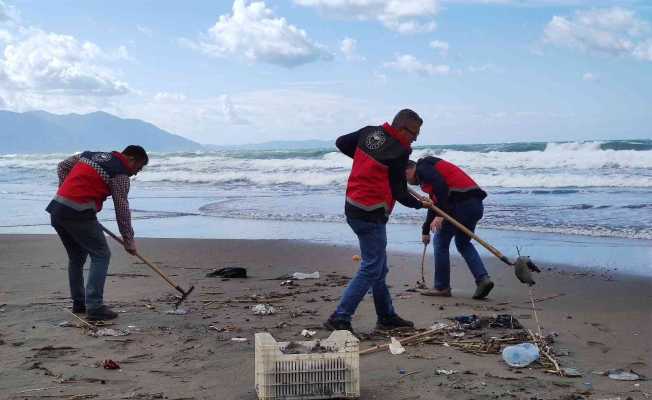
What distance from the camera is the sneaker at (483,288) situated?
6.60 metres

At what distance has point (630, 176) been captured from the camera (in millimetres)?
20953

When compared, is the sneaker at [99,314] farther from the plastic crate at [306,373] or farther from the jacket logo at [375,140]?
the jacket logo at [375,140]

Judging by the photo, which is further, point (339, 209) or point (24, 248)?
point (339, 209)

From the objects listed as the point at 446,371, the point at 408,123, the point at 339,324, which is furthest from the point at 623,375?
the point at 408,123

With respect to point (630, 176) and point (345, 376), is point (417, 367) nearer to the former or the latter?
point (345, 376)

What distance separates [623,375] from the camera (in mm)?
4207

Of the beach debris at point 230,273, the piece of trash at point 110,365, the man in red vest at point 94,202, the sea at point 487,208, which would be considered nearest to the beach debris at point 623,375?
the piece of trash at point 110,365

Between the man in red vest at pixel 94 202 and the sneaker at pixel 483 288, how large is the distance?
320cm

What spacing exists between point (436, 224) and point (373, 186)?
1975 millimetres

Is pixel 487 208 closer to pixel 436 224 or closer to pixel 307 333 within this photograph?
pixel 436 224

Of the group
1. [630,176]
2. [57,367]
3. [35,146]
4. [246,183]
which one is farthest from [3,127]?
[57,367]

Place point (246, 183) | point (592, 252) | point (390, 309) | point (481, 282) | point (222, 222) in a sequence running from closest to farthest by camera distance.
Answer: point (390, 309) < point (481, 282) < point (592, 252) < point (222, 222) < point (246, 183)

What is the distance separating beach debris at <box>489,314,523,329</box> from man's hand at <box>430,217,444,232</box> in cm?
145

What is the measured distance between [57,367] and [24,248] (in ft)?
21.8
